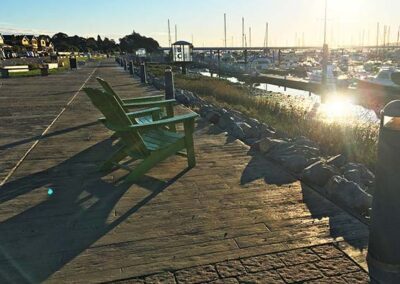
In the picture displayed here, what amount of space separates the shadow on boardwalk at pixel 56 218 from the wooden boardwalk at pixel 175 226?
0.03 ft

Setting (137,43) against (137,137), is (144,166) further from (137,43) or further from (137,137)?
(137,43)

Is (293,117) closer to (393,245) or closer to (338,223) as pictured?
(338,223)

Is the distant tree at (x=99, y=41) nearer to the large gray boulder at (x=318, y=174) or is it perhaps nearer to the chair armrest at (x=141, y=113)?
the chair armrest at (x=141, y=113)

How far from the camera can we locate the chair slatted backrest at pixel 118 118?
4367 mm

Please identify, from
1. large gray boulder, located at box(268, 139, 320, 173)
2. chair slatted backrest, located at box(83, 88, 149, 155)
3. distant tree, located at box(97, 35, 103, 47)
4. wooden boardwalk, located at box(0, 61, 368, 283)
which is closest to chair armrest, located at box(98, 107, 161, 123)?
chair slatted backrest, located at box(83, 88, 149, 155)

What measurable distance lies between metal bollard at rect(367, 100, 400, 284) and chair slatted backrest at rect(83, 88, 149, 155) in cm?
270

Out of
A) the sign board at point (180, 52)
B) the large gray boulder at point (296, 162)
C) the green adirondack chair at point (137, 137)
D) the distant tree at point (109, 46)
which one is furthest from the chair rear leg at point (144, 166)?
the distant tree at point (109, 46)

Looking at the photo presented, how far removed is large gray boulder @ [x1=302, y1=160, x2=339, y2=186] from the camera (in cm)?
425

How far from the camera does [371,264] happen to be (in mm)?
2664

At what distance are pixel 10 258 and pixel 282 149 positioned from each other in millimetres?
3699

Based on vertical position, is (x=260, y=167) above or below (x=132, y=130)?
below

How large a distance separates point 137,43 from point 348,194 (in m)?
122

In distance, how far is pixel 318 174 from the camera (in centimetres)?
429

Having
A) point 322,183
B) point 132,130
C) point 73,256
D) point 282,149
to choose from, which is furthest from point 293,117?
point 73,256
